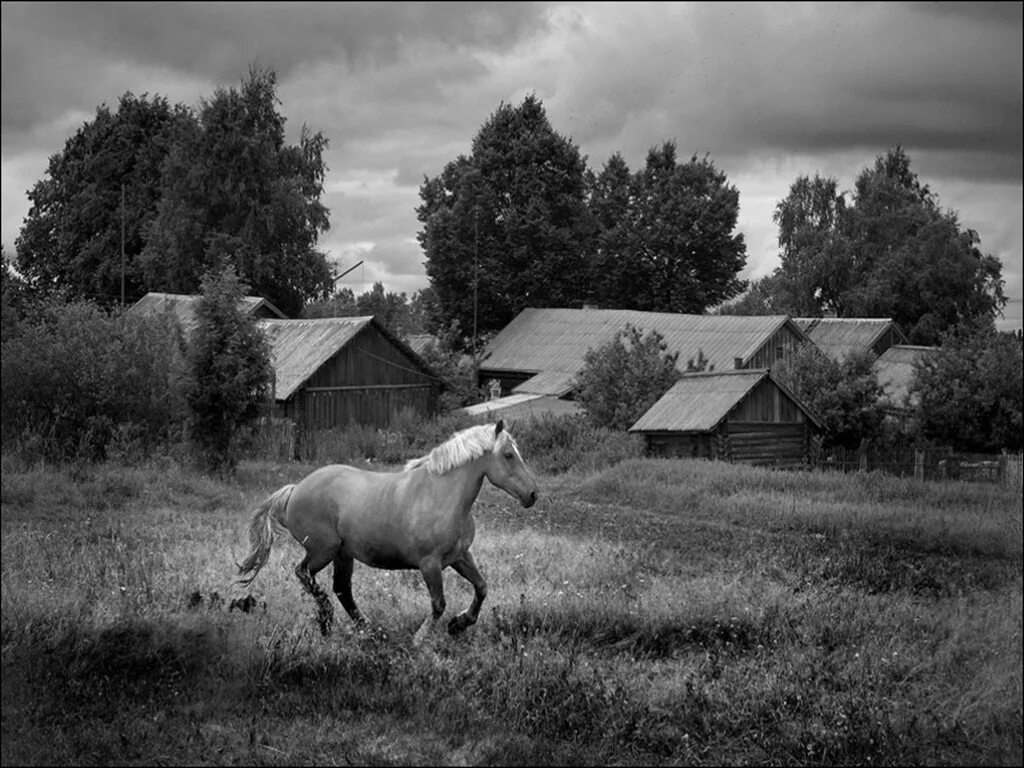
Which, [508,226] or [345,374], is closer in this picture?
[345,374]

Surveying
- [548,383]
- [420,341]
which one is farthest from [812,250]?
[420,341]

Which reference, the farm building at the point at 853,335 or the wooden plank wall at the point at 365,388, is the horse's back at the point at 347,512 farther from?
the farm building at the point at 853,335

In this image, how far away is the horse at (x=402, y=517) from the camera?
32.2 ft

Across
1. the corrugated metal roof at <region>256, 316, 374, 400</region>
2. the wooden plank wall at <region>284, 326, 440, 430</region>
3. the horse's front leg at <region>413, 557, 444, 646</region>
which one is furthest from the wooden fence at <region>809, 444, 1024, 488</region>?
the corrugated metal roof at <region>256, 316, 374, 400</region>

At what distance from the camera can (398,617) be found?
10320 mm

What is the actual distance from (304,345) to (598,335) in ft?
65.5

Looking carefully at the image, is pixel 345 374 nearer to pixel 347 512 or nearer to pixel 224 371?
pixel 224 371

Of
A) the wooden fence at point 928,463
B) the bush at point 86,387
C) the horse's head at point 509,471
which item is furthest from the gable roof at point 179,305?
the horse's head at point 509,471

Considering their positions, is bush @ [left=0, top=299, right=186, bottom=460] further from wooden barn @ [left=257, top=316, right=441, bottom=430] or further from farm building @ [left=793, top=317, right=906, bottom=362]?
farm building @ [left=793, top=317, right=906, bottom=362]

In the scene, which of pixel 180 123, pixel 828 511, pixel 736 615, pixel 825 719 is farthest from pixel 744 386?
pixel 180 123

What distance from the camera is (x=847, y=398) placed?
29.2 m

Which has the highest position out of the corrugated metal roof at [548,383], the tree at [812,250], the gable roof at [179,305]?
the tree at [812,250]

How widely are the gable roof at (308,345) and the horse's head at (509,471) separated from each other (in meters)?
17.9

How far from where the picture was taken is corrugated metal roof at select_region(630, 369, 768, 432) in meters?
27.1
